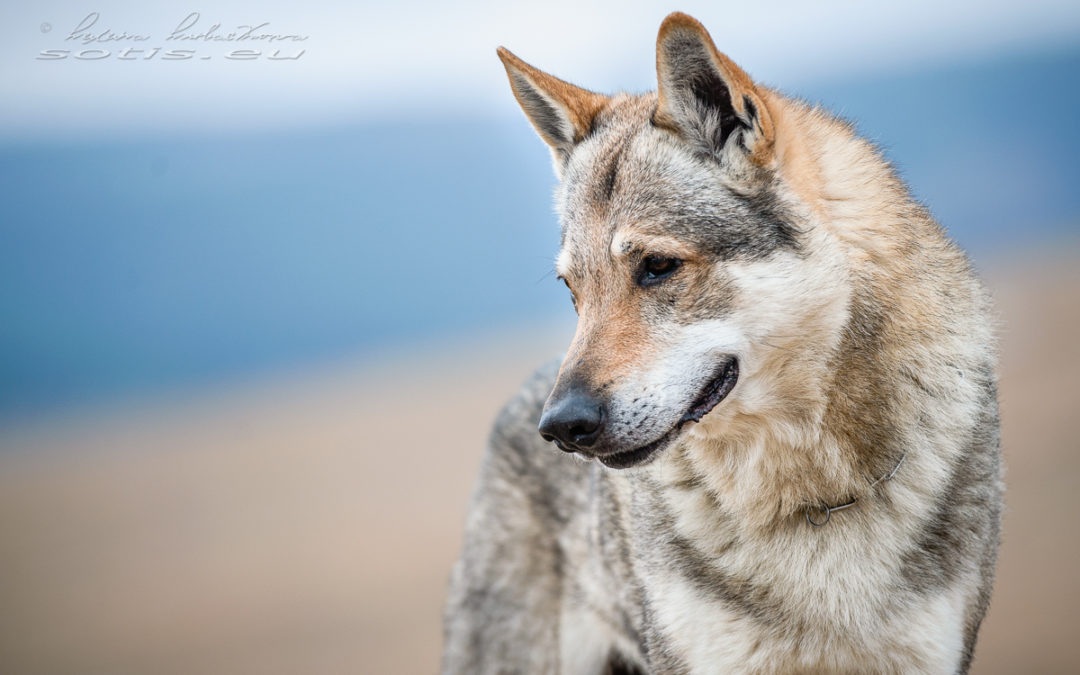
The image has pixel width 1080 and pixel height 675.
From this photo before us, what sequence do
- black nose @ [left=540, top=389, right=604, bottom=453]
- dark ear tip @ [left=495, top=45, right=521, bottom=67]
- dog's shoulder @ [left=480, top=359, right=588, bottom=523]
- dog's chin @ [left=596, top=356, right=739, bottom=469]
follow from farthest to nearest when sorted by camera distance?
dog's shoulder @ [left=480, top=359, right=588, bottom=523] < dark ear tip @ [left=495, top=45, right=521, bottom=67] < dog's chin @ [left=596, top=356, right=739, bottom=469] < black nose @ [left=540, top=389, right=604, bottom=453]

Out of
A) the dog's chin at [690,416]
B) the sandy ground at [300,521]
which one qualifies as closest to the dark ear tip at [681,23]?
the dog's chin at [690,416]

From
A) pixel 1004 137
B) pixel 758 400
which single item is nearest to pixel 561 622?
pixel 758 400

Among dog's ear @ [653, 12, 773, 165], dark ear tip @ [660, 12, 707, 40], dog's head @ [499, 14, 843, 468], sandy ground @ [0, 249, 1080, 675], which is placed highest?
dark ear tip @ [660, 12, 707, 40]

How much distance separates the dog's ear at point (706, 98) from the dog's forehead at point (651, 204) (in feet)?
0.24

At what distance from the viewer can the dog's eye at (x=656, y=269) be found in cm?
291

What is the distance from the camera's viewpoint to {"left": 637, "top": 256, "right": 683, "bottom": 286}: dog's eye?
9.56ft

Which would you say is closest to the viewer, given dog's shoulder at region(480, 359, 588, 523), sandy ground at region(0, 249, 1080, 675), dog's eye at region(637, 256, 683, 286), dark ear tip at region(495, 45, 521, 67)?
dog's eye at region(637, 256, 683, 286)

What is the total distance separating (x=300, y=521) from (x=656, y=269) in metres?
9.97

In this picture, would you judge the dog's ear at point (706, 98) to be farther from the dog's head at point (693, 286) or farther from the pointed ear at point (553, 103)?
the pointed ear at point (553, 103)

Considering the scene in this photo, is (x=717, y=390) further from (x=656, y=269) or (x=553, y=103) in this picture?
(x=553, y=103)

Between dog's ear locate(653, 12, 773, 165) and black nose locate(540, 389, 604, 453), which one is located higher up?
dog's ear locate(653, 12, 773, 165)

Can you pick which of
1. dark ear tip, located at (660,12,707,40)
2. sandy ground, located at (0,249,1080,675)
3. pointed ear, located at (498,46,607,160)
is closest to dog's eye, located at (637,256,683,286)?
dark ear tip, located at (660,12,707,40)

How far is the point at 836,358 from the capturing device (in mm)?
2877

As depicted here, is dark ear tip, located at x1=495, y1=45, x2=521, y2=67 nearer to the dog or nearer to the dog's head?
the dog
